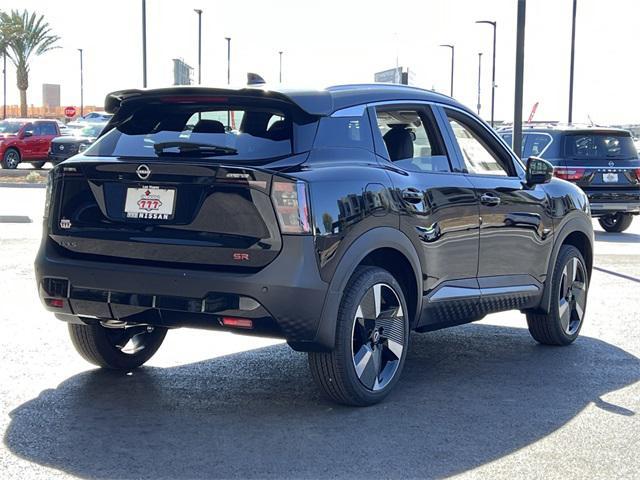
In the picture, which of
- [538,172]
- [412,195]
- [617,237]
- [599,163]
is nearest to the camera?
[412,195]

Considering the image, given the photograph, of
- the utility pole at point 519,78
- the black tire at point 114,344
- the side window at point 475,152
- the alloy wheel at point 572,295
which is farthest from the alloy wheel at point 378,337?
the utility pole at point 519,78

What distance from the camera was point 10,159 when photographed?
3522cm

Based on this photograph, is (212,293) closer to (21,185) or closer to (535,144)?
(535,144)

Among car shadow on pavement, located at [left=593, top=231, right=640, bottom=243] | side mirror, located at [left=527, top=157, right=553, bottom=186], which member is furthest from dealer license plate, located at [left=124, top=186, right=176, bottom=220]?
car shadow on pavement, located at [left=593, top=231, right=640, bottom=243]

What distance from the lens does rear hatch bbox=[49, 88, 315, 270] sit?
5.41 m

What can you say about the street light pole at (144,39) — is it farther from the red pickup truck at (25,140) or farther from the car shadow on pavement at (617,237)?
the car shadow on pavement at (617,237)

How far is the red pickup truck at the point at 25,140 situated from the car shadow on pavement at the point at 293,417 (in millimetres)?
29326

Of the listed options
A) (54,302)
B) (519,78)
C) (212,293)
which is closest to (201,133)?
(212,293)

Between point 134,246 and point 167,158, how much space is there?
0.49 m

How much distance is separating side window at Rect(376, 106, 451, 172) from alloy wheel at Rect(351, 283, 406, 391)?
2.72 feet

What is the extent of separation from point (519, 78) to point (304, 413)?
12.6 m

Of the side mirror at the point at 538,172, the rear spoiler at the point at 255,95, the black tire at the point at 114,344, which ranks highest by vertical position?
the rear spoiler at the point at 255,95

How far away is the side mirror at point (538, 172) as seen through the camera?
7465 millimetres

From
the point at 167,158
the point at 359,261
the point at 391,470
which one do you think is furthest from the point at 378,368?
the point at 167,158
